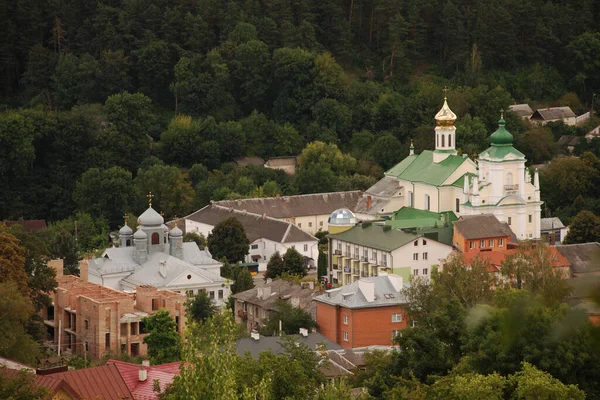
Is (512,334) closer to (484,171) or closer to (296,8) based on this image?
(484,171)

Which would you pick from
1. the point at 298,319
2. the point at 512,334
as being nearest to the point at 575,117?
the point at 298,319

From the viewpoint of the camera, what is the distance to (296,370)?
71.2 ft

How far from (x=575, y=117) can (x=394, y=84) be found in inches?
369

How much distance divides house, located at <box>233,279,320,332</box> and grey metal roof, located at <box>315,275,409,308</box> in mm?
1003

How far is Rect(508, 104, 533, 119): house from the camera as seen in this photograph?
65.5 m

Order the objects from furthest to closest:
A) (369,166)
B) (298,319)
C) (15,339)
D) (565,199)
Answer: (369,166)
(565,199)
(298,319)
(15,339)

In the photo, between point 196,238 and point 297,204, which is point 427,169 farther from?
point 196,238

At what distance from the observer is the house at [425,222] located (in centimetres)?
4425

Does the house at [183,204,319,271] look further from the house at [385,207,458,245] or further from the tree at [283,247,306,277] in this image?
the house at [385,207,458,245]

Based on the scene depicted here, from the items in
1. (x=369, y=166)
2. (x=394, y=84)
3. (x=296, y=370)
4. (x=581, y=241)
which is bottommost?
(x=296, y=370)

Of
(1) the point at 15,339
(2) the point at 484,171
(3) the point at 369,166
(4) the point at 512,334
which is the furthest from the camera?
(3) the point at 369,166

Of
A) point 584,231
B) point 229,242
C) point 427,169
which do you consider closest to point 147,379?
point 229,242

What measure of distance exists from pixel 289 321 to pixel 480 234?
11.6 m

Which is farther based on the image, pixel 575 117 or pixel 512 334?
pixel 575 117
